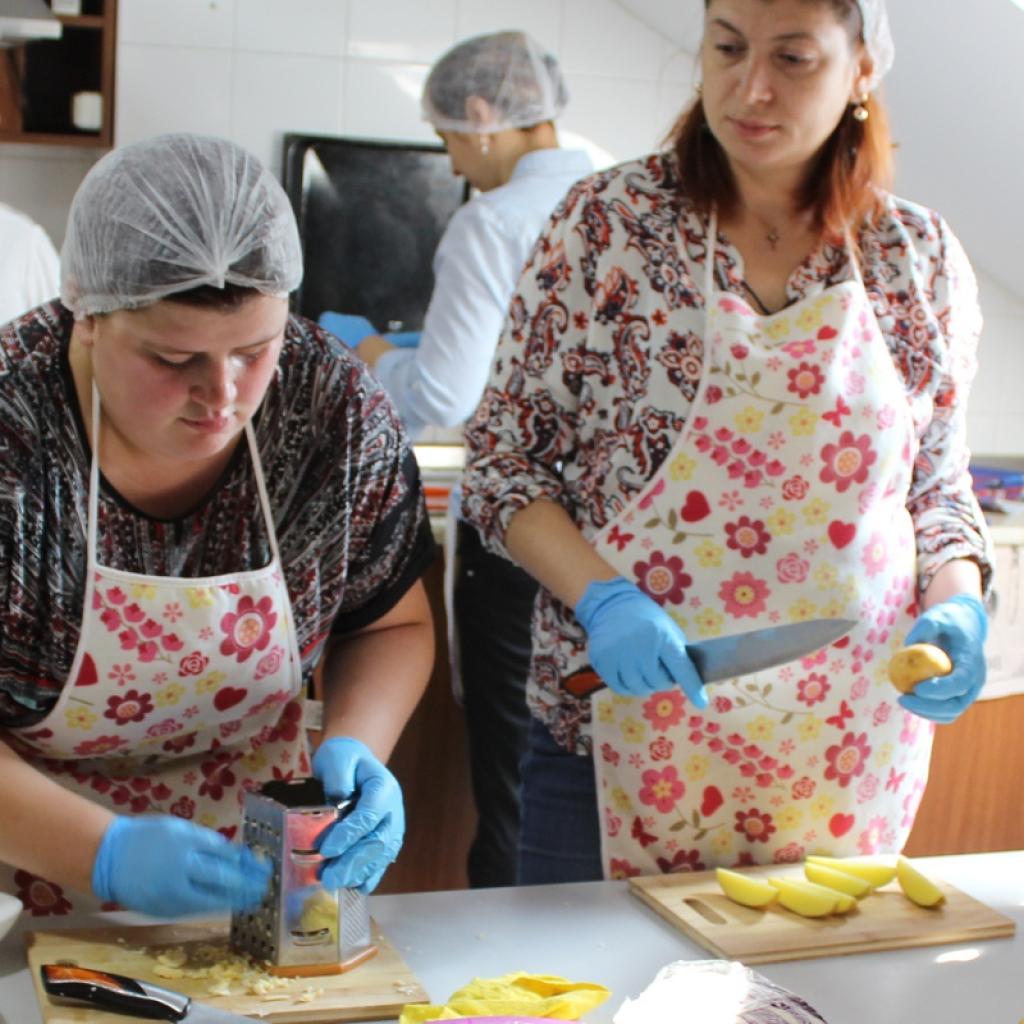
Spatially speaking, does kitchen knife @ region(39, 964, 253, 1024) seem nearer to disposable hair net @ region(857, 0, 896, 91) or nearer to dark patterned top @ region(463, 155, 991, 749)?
dark patterned top @ region(463, 155, 991, 749)

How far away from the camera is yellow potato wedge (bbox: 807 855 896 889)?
4.33 ft

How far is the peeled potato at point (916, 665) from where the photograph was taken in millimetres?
1294

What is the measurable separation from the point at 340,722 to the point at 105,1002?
1.19 feet

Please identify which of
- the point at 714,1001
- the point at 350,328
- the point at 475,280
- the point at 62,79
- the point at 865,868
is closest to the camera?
the point at 714,1001

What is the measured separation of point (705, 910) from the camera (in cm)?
126

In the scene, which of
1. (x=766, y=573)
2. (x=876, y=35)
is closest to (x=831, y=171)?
(x=876, y=35)

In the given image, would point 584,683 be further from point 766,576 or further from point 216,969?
point 216,969

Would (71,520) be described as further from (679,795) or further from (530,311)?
(679,795)

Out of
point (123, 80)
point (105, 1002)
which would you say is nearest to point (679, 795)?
point (105, 1002)

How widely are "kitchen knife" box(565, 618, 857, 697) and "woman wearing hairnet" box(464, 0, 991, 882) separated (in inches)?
0.7

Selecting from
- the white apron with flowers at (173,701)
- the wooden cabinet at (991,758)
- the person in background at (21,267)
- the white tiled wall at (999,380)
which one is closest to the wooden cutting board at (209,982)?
the white apron with flowers at (173,701)

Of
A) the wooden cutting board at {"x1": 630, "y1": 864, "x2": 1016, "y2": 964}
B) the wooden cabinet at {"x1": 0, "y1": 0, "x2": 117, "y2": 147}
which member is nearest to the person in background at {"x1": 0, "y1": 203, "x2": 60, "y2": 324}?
the wooden cabinet at {"x1": 0, "y1": 0, "x2": 117, "y2": 147}

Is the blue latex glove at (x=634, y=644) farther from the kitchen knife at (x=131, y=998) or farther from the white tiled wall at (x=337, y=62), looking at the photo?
the white tiled wall at (x=337, y=62)

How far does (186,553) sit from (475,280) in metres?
1.25
